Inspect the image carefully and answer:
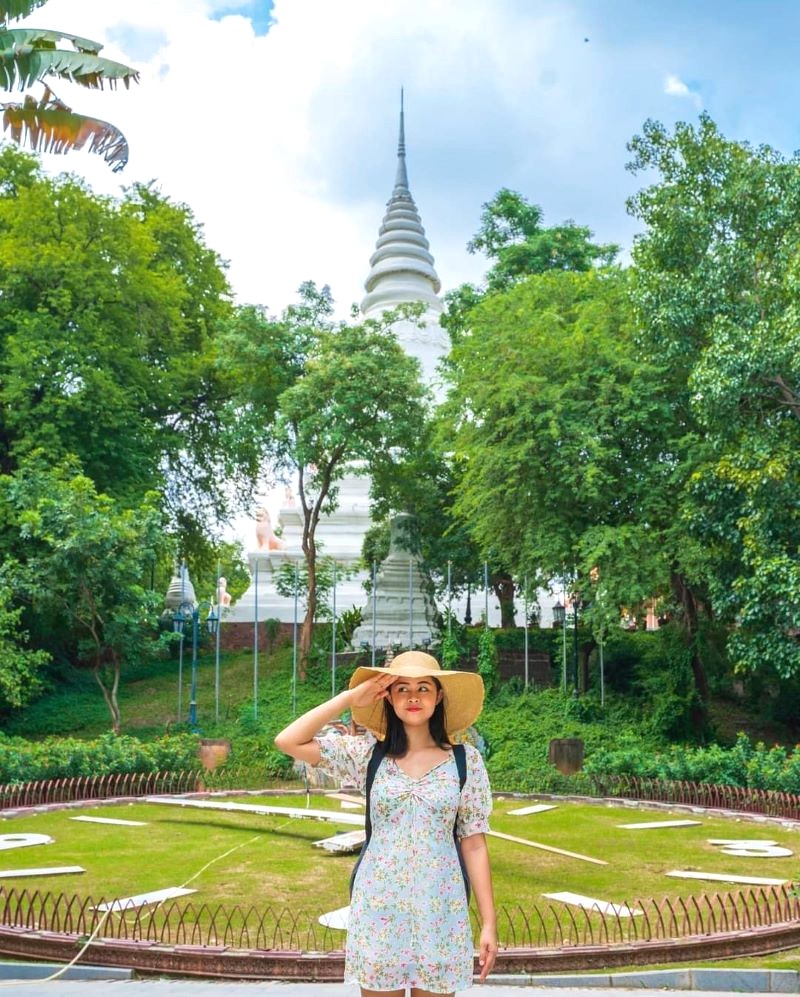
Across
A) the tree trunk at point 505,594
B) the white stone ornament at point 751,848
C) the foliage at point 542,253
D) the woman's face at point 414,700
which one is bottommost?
the white stone ornament at point 751,848

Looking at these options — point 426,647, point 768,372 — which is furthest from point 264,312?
point 768,372

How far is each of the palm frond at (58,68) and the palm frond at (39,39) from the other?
0.28 ft

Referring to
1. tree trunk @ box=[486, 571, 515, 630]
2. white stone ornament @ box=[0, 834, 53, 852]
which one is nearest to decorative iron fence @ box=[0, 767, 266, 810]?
white stone ornament @ box=[0, 834, 53, 852]

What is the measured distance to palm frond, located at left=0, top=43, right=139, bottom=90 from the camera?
36.1ft

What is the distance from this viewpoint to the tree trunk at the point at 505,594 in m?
29.4

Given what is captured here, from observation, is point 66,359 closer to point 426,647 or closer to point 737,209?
point 426,647

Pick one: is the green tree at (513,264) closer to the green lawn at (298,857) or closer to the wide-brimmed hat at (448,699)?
the green lawn at (298,857)

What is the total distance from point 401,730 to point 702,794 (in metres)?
12.7

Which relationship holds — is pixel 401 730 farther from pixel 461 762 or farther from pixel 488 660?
pixel 488 660

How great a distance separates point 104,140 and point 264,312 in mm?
14878

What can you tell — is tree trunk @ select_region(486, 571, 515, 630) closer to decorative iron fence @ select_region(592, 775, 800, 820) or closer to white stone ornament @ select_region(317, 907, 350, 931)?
decorative iron fence @ select_region(592, 775, 800, 820)

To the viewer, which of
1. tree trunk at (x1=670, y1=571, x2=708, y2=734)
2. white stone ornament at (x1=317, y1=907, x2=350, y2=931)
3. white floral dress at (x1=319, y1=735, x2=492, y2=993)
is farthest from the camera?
tree trunk at (x1=670, y1=571, x2=708, y2=734)

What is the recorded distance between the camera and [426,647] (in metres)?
26.8

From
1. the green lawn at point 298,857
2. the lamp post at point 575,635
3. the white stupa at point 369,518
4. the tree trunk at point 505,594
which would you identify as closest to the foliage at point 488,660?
the lamp post at point 575,635
